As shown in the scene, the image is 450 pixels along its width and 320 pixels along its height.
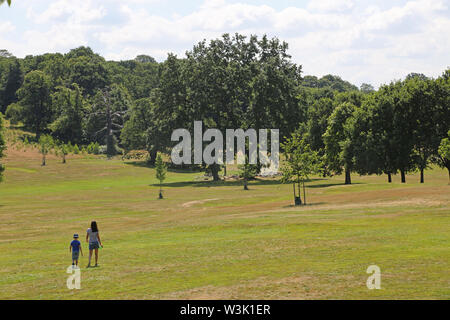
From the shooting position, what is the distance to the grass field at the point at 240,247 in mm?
21438

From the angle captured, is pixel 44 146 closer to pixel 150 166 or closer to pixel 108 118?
pixel 150 166

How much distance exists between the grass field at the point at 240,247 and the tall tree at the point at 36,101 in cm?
11608

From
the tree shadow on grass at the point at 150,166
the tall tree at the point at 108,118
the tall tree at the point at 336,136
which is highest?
the tall tree at the point at 108,118

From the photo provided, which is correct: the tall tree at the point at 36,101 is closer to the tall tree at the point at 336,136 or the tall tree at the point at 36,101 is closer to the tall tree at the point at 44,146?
the tall tree at the point at 44,146

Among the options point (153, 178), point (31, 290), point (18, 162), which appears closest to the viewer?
point (31, 290)

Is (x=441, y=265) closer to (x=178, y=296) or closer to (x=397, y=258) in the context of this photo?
(x=397, y=258)

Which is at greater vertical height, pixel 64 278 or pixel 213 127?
pixel 213 127

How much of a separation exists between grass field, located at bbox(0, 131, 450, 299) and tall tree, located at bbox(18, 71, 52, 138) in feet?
381

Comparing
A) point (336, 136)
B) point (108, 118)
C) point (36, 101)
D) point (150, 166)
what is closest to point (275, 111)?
point (336, 136)

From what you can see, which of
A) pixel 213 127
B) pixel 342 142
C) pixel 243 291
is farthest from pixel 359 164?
pixel 243 291

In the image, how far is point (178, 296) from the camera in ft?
66.7

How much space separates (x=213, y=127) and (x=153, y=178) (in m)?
21.1

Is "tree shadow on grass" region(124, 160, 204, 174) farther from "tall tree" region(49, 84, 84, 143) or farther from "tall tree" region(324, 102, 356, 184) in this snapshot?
"tall tree" region(324, 102, 356, 184)

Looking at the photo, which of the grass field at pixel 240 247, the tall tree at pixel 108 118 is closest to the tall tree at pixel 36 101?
the tall tree at pixel 108 118
